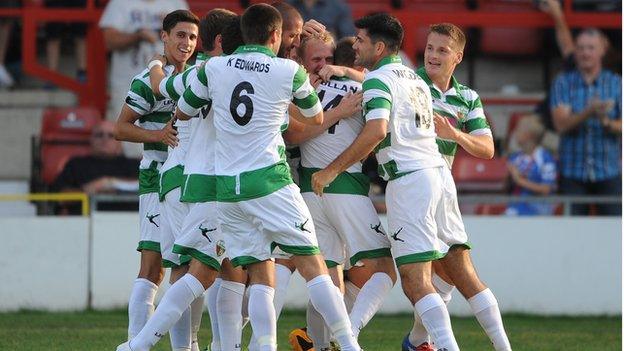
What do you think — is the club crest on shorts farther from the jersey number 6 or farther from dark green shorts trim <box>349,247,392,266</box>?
dark green shorts trim <box>349,247,392,266</box>

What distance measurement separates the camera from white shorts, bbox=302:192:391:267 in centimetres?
941

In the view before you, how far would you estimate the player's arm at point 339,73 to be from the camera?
30.9 ft

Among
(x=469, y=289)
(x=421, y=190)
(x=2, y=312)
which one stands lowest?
(x=2, y=312)

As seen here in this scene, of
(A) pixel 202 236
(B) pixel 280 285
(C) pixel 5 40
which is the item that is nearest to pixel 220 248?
(A) pixel 202 236

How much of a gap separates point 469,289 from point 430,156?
87 centimetres

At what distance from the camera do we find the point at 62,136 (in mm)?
15859

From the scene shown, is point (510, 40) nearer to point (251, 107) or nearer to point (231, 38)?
point (231, 38)

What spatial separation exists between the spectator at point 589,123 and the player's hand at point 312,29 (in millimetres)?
5884

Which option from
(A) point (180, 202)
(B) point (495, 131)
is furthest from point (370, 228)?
(B) point (495, 131)

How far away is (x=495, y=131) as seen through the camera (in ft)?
57.2

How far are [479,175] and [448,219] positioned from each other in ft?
21.8

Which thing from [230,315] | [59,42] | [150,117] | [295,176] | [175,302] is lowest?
[230,315]

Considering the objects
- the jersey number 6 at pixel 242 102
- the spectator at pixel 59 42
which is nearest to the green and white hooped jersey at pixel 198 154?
the jersey number 6 at pixel 242 102

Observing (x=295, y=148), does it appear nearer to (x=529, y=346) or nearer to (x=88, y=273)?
(x=529, y=346)
